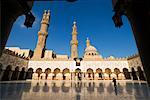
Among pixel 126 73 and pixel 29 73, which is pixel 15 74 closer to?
pixel 29 73

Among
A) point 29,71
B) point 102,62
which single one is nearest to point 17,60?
point 29,71

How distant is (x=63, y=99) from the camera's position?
6.17m

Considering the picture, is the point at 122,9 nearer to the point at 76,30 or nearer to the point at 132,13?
the point at 132,13

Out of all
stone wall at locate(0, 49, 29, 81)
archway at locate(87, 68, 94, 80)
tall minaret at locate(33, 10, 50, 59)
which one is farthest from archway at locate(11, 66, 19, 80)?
archway at locate(87, 68, 94, 80)

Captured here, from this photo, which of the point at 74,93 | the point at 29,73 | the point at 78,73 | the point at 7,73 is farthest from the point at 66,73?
the point at 74,93

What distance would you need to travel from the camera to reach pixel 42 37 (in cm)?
3453

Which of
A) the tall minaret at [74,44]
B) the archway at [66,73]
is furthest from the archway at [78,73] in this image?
the tall minaret at [74,44]

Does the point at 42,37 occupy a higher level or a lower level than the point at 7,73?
higher

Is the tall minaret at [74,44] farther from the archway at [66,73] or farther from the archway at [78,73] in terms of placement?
the archway at [78,73]

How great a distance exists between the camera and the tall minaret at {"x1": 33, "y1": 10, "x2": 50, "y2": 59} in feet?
104

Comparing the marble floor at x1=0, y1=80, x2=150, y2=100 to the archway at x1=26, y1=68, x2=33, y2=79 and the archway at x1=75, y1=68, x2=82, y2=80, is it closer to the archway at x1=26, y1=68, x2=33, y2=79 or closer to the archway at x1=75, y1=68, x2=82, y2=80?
the archway at x1=75, y1=68, x2=82, y2=80

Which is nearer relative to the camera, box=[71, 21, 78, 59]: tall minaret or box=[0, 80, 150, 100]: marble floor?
box=[0, 80, 150, 100]: marble floor

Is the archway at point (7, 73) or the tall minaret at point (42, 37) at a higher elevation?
the tall minaret at point (42, 37)

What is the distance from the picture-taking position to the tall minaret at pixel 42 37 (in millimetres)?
31572
